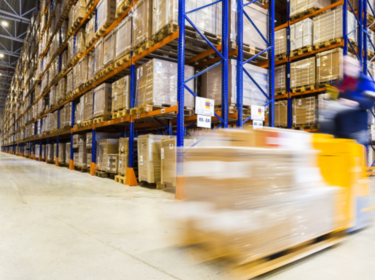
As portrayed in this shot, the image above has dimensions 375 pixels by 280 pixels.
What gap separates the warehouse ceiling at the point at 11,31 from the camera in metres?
17.5

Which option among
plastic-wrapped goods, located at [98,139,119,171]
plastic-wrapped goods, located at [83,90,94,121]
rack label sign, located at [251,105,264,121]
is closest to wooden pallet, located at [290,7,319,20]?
rack label sign, located at [251,105,264,121]

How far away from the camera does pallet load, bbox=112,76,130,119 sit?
5.83 metres

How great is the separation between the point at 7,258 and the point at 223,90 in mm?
3738

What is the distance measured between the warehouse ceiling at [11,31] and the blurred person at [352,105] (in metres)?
17.0

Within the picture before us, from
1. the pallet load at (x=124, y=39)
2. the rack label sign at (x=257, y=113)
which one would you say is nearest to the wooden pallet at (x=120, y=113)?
the pallet load at (x=124, y=39)

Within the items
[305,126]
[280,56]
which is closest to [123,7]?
[280,56]

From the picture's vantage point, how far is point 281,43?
25.6 feet

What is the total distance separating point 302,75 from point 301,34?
110 cm

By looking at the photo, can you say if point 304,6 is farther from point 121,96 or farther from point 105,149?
point 105,149

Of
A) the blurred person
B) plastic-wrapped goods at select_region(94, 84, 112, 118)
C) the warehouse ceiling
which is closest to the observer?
the blurred person

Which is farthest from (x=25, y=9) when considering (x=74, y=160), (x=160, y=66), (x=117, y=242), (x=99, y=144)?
(x=117, y=242)

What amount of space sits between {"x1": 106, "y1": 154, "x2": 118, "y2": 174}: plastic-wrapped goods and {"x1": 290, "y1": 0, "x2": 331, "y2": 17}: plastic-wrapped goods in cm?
605

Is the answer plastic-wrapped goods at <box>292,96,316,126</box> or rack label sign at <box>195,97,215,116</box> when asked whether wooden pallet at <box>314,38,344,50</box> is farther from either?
rack label sign at <box>195,97,215,116</box>

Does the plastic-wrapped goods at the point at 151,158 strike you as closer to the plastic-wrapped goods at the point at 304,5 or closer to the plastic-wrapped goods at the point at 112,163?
the plastic-wrapped goods at the point at 112,163
